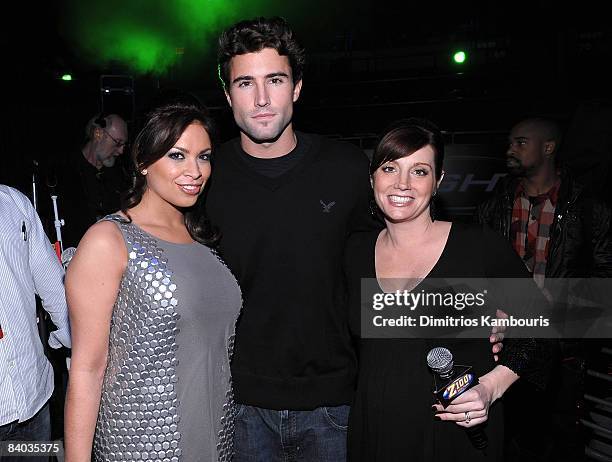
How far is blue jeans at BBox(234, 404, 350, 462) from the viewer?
2154 millimetres

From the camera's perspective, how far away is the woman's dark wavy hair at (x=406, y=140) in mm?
2055

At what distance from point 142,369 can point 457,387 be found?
0.96 meters

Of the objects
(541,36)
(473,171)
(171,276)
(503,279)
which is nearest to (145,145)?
(171,276)

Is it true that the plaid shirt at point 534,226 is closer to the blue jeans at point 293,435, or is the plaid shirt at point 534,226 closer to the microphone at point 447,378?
the blue jeans at point 293,435

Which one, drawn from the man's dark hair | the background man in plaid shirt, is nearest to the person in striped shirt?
the man's dark hair

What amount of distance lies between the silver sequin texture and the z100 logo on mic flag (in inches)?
33.1

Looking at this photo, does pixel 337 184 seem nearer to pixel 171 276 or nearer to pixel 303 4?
pixel 171 276

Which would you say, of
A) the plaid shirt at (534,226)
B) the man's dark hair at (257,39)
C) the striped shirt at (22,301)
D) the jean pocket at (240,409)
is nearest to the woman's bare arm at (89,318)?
the striped shirt at (22,301)

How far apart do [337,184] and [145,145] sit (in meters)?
0.75

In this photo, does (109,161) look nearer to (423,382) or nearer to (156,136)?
(156,136)

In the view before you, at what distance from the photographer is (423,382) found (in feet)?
6.31

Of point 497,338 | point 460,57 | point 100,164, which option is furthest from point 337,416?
point 460,57

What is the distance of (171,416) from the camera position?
5.87 feet

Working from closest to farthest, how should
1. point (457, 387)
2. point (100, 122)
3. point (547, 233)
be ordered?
point (457, 387), point (547, 233), point (100, 122)
